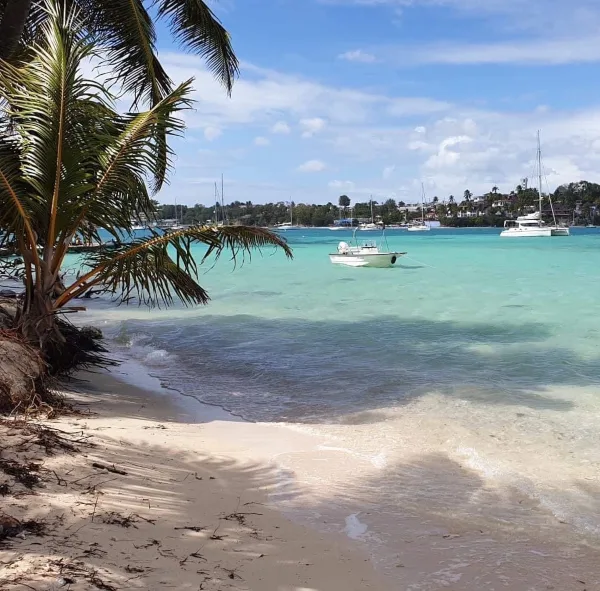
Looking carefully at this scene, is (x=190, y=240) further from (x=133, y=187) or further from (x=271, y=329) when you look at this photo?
(x=271, y=329)

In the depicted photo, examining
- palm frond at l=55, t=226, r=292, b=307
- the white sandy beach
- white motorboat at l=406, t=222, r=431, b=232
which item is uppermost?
white motorboat at l=406, t=222, r=431, b=232

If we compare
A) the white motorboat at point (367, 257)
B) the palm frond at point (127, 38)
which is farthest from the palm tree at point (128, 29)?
the white motorboat at point (367, 257)

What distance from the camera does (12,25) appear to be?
7.32 meters

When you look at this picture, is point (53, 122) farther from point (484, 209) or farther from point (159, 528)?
point (484, 209)

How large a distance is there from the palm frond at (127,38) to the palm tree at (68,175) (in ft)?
8.24

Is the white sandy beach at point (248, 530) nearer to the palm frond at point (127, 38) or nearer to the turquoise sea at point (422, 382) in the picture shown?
the turquoise sea at point (422, 382)

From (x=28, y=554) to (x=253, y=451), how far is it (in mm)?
3015

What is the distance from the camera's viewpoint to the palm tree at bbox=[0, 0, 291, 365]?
20.2ft

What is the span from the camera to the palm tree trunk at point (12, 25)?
725 centimetres

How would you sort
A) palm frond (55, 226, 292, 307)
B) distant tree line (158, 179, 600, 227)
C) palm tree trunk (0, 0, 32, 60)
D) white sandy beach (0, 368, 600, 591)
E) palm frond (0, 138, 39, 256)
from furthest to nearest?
1. distant tree line (158, 179, 600, 227)
2. palm tree trunk (0, 0, 32, 60)
3. palm frond (55, 226, 292, 307)
4. palm frond (0, 138, 39, 256)
5. white sandy beach (0, 368, 600, 591)

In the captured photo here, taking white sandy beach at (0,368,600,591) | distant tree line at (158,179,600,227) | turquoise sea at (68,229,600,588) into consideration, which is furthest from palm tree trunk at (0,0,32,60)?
distant tree line at (158,179,600,227)

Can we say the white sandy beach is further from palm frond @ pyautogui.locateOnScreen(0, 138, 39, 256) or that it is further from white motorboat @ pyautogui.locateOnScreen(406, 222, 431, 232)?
white motorboat @ pyautogui.locateOnScreen(406, 222, 431, 232)

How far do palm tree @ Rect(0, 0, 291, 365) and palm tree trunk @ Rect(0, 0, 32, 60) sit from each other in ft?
2.36

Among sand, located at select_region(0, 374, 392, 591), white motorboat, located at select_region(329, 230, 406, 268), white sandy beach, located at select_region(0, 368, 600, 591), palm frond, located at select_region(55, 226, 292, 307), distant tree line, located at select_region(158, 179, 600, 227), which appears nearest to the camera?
sand, located at select_region(0, 374, 392, 591)
